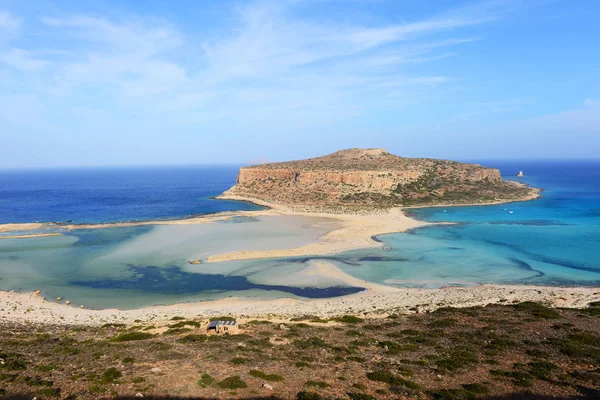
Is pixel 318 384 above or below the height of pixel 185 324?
above

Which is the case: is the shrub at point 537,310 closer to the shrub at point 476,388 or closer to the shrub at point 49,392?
the shrub at point 476,388

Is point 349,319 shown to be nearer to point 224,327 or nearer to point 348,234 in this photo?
point 224,327

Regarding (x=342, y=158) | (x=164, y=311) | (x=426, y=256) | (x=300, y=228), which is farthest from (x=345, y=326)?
(x=342, y=158)

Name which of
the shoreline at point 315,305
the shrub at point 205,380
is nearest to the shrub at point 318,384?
the shrub at point 205,380

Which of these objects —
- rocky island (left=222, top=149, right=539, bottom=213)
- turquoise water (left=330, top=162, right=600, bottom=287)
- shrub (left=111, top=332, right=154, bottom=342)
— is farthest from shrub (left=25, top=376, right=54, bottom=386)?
rocky island (left=222, top=149, right=539, bottom=213)

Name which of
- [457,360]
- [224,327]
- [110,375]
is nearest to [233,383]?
[110,375]

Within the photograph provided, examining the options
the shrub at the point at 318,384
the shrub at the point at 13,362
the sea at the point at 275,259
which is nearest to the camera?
the shrub at the point at 318,384

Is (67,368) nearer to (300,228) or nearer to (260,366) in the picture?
(260,366)

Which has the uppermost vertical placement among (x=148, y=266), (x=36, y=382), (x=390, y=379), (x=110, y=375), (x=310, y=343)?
(x=36, y=382)
